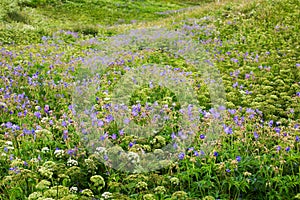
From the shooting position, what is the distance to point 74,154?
16.1 feet

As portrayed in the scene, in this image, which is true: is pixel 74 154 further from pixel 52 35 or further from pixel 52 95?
pixel 52 35

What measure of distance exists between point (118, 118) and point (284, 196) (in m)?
2.68

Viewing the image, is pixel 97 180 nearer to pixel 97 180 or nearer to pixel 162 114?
pixel 97 180

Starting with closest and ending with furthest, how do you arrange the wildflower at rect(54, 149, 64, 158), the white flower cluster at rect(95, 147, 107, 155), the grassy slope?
1. the wildflower at rect(54, 149, 64, 158)
2. the white flower cluster at rect(95, 147, 107, 155)
3. the grassy slope

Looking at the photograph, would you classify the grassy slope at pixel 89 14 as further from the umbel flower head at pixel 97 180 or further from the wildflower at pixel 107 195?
the wildflower at pixel 107 195

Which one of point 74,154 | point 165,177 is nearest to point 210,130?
point 165,177

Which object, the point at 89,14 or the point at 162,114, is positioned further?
the point at 89,14

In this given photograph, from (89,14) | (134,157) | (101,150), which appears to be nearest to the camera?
(134,157)

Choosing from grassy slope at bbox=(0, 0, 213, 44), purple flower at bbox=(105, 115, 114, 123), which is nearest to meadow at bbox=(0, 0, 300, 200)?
purple flower at bbox=(105, 115, 114, 123)

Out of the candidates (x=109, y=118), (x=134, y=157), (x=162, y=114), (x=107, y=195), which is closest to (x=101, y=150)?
(x=134, y=157)

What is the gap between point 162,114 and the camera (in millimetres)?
6020

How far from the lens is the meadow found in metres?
4.40

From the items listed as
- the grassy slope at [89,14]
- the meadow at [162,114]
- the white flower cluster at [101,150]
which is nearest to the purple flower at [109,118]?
the meadow at [162,114]

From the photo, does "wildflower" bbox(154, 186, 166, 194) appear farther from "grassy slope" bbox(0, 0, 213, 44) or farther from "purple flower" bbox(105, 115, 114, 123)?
"grassy slope" bbox(0, 0, 213, 44)
